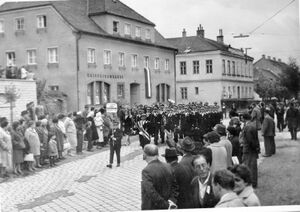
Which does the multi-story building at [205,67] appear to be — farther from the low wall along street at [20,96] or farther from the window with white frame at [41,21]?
the low wall along street at [20,96]

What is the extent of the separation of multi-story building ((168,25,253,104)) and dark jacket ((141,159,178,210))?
1.55m

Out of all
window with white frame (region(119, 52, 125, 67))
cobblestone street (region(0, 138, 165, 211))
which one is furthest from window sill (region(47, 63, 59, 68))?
cobblestone street (region(0, 138, 165, 211))

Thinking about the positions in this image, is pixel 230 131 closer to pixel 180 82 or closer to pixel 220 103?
pixel 220 103

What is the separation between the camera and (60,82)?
4.38 meters

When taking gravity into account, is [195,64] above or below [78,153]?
above

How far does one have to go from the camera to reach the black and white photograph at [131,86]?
423 centimetres

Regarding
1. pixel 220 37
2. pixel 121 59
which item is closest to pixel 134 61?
pixel 121 59

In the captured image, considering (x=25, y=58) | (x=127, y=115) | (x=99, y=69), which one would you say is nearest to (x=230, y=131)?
(x=127, y=115)

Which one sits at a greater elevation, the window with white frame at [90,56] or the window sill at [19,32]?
the window sill at [19,32]

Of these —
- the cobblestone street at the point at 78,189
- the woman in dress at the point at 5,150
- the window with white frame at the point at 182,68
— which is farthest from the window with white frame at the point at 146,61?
the woman in dress at the point at 5,150

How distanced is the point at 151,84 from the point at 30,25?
141cm

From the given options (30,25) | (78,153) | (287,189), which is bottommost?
(287,189)

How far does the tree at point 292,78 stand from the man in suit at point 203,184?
1.84 metres

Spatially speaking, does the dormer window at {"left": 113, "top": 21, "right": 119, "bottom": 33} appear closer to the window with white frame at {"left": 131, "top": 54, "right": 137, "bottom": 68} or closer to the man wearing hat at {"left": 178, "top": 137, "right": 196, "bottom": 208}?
the window with white frame at {"left": 131, "top": 54, "right": 137, "bottom": 68}
